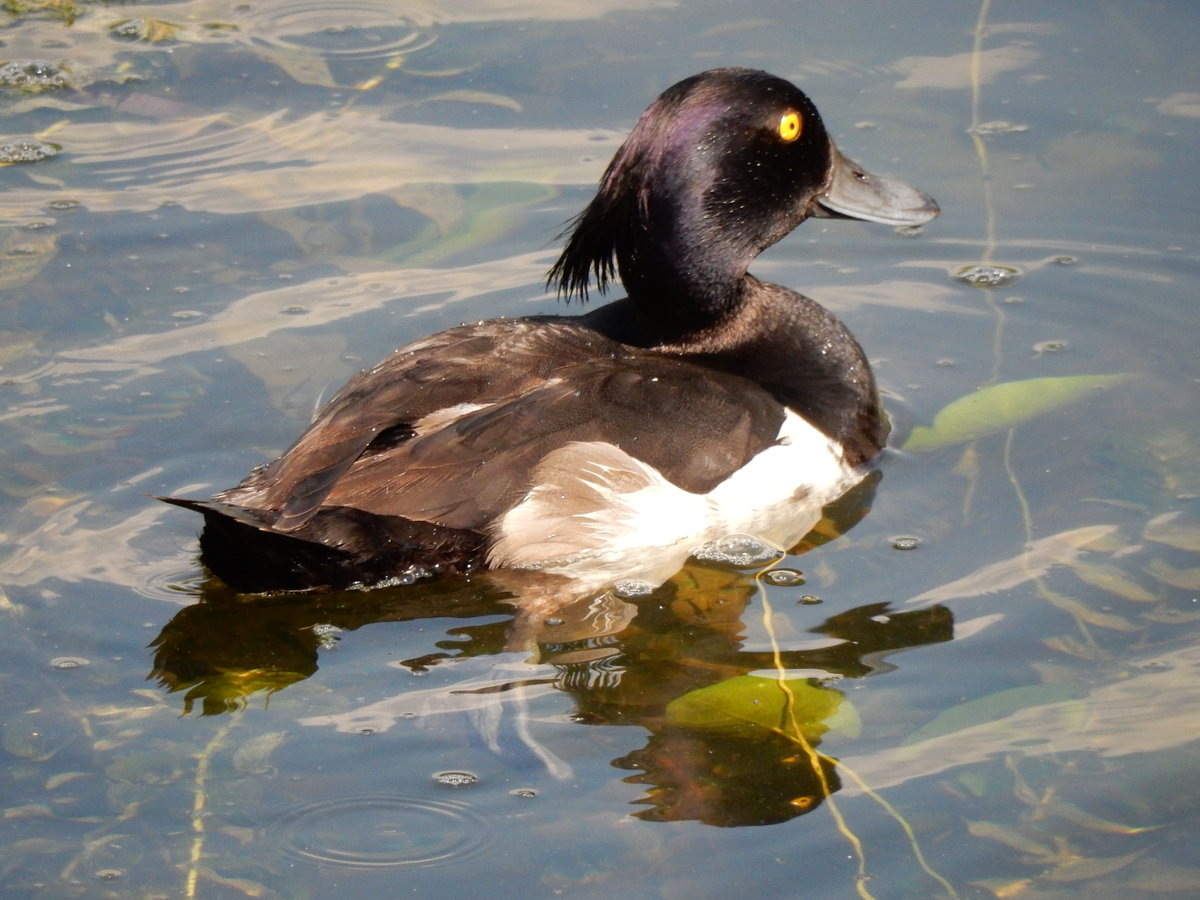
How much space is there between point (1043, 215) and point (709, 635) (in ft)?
10.4

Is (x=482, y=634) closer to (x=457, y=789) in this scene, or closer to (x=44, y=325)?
(x=457, y=789)

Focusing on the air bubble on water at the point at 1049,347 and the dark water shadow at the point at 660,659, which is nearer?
the dark water shadow at the point at 660,659

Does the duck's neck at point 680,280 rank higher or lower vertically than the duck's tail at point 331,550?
higher

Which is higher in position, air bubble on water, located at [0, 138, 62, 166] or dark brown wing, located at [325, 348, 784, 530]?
air bubble on water, located at [0, 138, 62, 166]

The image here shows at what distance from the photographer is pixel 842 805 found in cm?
381

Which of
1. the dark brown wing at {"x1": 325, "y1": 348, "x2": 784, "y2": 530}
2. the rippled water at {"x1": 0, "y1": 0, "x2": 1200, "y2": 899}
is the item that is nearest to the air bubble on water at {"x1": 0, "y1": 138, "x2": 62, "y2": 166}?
the rippled water at {"x1": 0, "y1": 0, "x2": 1200, "y2": 899}

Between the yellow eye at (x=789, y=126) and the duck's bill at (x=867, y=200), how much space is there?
33 centimetres

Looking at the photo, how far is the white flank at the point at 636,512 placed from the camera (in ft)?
15.5

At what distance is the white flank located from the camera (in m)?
4.71

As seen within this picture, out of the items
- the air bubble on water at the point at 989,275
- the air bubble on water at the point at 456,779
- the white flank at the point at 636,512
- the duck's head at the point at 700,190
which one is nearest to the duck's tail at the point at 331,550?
the white flank at the point at 636,512

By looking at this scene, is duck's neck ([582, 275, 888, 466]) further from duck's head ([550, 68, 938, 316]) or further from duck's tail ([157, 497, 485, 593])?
duck's tail ([157, 497, 485, 593])

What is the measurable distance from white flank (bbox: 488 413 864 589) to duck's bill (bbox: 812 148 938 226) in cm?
92

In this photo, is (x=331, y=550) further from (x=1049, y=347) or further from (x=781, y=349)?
(x=1049, y=347)

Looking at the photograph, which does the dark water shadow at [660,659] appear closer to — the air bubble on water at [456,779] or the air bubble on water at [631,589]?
the air bubble on water at [631,589]
